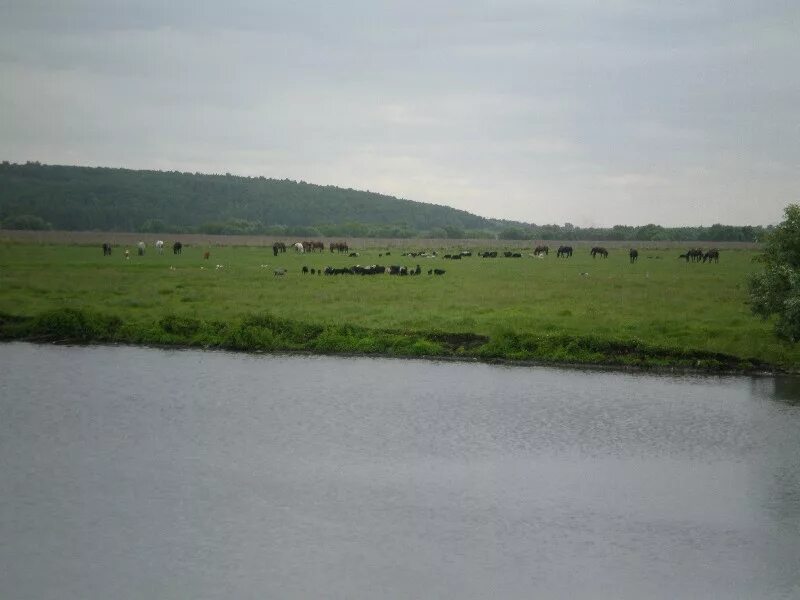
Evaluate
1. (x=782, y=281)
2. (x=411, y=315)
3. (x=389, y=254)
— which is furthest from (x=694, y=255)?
(x=782, y=281)

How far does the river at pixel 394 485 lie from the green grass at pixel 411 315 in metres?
3.34

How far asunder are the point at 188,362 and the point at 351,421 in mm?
10161

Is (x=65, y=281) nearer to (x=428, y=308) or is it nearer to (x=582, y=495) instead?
(x=428, y=308)

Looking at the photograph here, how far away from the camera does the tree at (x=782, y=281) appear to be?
3141 cm

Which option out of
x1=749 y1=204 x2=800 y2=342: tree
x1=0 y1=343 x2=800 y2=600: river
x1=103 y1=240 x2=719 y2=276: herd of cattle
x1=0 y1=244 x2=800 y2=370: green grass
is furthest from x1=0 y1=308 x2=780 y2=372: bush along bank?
x1=103 y1=240 x2=719 y2=276: herd of cattle

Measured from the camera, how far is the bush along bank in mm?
32500

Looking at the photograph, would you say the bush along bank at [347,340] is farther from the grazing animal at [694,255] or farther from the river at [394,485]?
the grazing animal at [694,255]

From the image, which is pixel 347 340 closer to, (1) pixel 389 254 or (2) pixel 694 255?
(1) pixel 389 254

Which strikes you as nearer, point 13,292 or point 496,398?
point 496,398

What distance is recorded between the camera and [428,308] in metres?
41.5

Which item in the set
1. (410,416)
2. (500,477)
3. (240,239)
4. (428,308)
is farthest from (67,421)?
(240,239)

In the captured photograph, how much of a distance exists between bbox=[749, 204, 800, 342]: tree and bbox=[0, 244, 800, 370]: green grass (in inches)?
54.9

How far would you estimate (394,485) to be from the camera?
60.9 feet

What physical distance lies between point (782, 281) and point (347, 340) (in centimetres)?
1461
